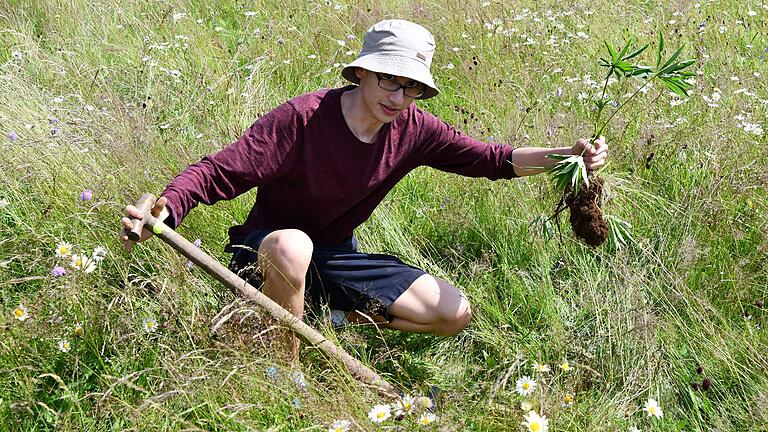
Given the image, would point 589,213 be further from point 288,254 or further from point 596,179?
point 288,254

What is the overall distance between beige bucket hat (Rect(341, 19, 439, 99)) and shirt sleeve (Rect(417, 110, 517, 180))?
0.21m

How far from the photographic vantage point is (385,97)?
2.73 m

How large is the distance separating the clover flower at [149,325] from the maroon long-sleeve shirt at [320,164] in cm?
40

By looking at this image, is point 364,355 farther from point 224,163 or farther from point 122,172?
point 122,172

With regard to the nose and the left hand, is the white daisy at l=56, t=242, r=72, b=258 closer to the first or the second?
the nose

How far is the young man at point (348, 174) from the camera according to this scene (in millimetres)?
2680

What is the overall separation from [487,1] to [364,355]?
314 cm

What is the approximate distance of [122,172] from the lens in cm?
346

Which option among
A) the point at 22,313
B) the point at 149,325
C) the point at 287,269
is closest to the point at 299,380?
the point at 287,269

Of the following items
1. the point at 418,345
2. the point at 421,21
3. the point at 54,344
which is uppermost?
the point at 421,21

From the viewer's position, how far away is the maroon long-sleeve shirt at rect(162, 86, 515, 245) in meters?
2.67

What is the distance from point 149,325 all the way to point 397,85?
1.06m

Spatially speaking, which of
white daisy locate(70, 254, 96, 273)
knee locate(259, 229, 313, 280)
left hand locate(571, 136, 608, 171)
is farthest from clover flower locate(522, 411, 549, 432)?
white daisy locate(70, 254, 96, 273)

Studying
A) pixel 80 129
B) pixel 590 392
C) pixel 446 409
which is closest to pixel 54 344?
pixel 446 409
